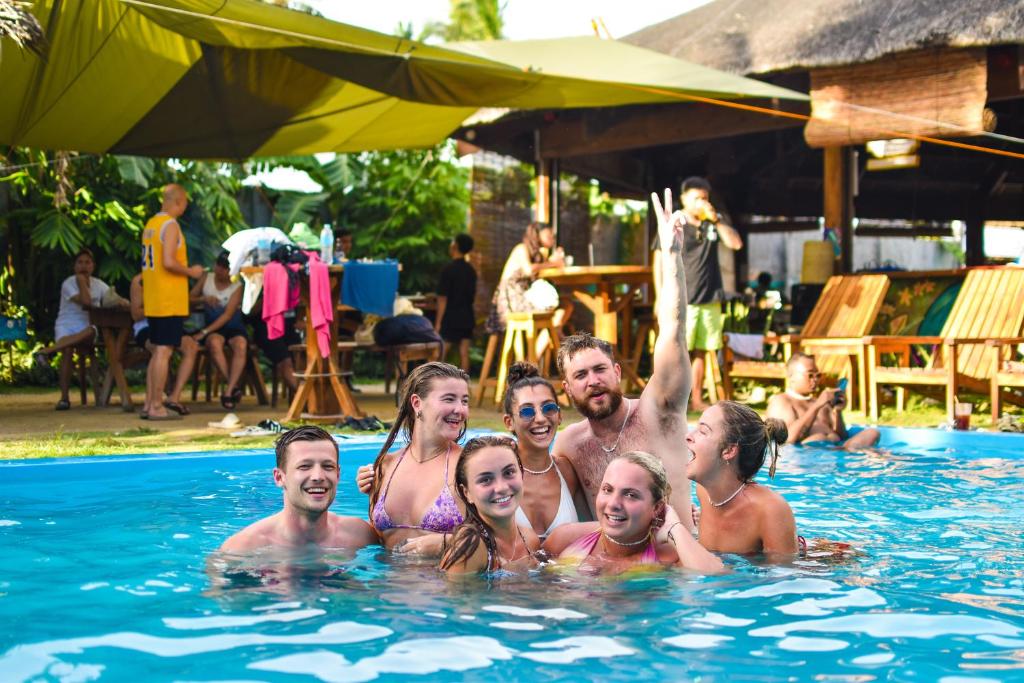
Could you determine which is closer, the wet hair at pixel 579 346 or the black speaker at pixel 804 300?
the wet hair at pixel 579 346

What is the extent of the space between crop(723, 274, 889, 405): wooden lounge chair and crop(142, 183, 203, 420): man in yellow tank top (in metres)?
5.04

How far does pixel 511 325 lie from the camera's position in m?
9.88

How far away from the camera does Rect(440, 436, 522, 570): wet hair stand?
3.70 m

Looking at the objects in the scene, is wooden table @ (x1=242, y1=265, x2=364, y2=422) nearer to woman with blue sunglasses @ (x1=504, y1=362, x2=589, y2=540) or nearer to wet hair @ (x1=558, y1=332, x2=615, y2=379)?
woman with blue sunglasses @ (x1=504, y1=362, x2=589, y2=540)

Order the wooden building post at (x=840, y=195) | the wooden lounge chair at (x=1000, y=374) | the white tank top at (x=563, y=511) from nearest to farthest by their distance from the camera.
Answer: the white tank top at (x=563, y=511) < the wooden lounge chair at (x=1000, y=374) < the wooden building post at (x=840, y=195)

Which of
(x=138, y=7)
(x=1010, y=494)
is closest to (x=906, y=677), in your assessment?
(x=1010, y=494)

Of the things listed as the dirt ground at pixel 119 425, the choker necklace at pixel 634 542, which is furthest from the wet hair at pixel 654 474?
the dirt ground at pixel 119 425

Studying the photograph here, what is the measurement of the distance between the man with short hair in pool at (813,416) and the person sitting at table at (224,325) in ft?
16.4

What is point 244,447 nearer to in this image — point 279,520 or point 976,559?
point 279,520

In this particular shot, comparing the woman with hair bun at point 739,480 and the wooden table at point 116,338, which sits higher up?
the wooden table at point 116,338

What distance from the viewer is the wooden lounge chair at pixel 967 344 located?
927 centimetres

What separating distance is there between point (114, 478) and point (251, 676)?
388cm

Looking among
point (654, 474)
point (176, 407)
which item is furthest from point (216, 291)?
point (654, 474)

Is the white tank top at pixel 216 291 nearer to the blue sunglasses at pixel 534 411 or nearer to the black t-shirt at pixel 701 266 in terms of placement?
the black t-shirt at pixel 701 266
